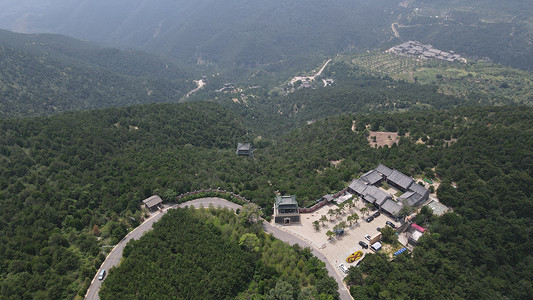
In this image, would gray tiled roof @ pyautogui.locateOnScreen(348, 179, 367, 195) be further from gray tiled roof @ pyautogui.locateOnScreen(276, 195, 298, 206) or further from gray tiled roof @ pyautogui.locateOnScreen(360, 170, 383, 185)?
gray tiled roof @ pyautogui.locateOnScreen(276, 195, 298, 206)

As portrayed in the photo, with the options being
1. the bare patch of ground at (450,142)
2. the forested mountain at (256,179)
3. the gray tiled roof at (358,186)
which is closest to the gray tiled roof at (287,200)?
the forested mountain at (256,179)

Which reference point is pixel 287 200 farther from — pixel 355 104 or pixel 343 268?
pixel 355 104

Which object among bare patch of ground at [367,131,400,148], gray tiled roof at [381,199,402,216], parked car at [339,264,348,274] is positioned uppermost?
parked car at [339,264,348,274]

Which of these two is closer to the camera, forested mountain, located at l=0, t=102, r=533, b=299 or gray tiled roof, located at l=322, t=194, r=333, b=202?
forested mountain, located at l=0, t=102, r=533, b=299

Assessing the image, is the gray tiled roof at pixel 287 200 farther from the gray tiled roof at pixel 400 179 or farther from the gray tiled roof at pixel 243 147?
the gray tiled roof at pixel 243 147

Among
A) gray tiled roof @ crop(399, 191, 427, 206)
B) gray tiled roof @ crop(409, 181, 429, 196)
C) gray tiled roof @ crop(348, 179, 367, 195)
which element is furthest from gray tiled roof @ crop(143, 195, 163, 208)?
gray tiled roof @ crop(409, 181, 429, 196)
